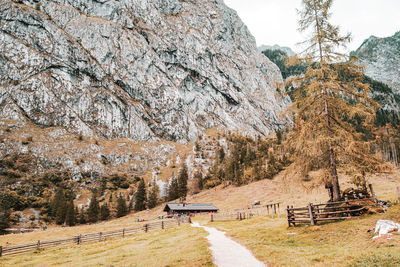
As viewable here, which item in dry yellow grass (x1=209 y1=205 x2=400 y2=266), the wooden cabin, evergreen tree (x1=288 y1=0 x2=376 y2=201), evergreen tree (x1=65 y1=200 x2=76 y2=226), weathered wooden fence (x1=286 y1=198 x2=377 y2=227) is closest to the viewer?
dry yellow grass (x1=209 y1=205 x2=400 y2=266)

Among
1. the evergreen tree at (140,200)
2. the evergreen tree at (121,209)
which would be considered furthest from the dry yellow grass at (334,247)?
the evergreen tree at (140,200)

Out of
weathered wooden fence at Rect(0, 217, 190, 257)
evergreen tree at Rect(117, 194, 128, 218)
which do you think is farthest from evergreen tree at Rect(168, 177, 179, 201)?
weathered wooden fence at Rect(0, 217, 190, 257)

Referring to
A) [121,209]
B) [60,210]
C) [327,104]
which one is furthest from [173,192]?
[327,104]

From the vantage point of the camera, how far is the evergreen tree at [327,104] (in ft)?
63.2

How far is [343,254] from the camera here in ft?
33.9

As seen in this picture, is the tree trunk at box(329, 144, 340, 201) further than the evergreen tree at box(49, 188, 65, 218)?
No

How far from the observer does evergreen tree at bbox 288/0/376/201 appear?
1927cm

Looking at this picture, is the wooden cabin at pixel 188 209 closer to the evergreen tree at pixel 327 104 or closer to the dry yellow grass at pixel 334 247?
the dry yellow grass at pixel 334 247

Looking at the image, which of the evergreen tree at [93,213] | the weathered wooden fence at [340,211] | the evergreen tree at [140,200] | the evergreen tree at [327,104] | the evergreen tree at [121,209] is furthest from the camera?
the evergreen tree at [140,200]

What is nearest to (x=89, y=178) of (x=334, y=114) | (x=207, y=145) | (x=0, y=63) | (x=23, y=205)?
(x=23, y=205)

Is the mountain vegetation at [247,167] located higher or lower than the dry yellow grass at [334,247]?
higher

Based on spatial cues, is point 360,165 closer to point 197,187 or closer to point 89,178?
point 197,187

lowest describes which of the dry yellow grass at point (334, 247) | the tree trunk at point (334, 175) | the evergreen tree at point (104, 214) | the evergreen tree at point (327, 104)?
the evergreen tree at point (104, 214)

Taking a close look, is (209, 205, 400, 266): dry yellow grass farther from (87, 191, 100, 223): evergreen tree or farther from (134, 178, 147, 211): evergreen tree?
(134, 178, 147, 211): evergreen tree
